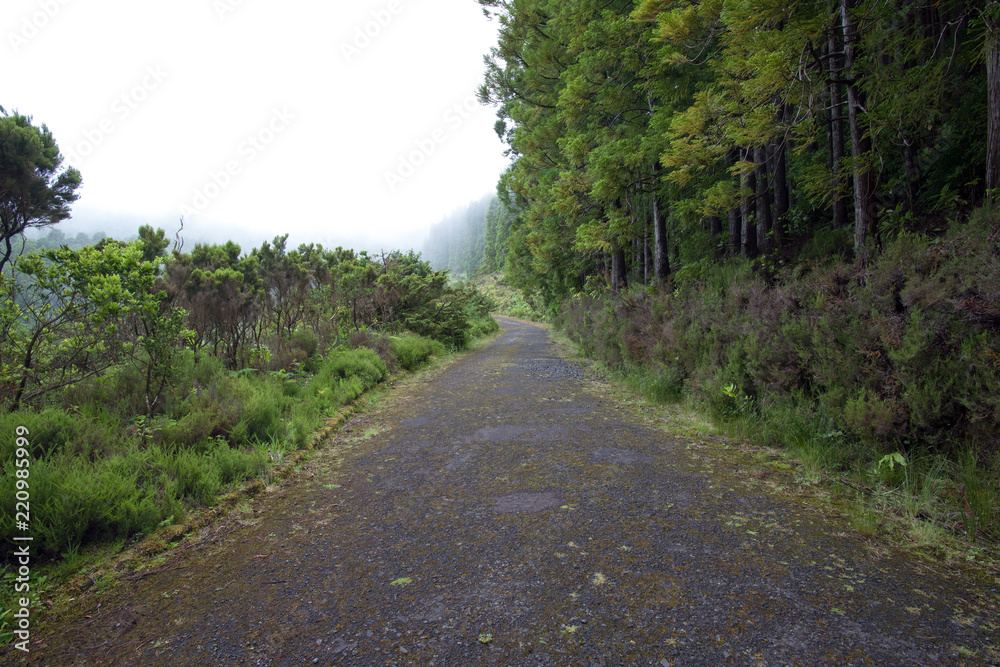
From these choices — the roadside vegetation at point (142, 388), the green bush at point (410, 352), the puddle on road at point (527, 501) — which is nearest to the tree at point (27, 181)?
the roadside vegetation at point (142, 388)

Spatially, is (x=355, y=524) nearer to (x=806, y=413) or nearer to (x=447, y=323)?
(x=806, y=413)

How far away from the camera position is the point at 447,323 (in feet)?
49.1

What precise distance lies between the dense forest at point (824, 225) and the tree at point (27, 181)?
24.8 feet

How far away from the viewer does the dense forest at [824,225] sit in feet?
10.4

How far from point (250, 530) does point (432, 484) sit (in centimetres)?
143

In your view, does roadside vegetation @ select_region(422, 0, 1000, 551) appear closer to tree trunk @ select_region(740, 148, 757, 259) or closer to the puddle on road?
tree trunk @ select_region(740, 148, 757, 259)

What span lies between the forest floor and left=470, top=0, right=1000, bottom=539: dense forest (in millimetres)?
973

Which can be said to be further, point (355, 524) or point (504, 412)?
point (504, 412)

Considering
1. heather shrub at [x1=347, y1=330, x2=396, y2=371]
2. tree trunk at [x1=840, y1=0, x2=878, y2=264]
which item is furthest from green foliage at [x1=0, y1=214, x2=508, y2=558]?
tree trunk at [x1=840, y1=0, x2=878, y2=264]

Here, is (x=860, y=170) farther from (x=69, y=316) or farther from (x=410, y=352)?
(x=410, y=352)

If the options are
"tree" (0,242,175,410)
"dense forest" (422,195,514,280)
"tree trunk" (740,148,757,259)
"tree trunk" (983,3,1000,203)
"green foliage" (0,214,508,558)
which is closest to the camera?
"green foliage" (0,214,508,558)

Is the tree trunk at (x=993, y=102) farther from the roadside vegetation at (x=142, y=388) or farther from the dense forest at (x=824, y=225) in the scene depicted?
the roadside vegetation at (x=142, y=388)

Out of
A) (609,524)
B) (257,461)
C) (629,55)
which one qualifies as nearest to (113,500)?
(257,461)

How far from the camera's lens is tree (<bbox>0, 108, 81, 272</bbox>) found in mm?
4207
